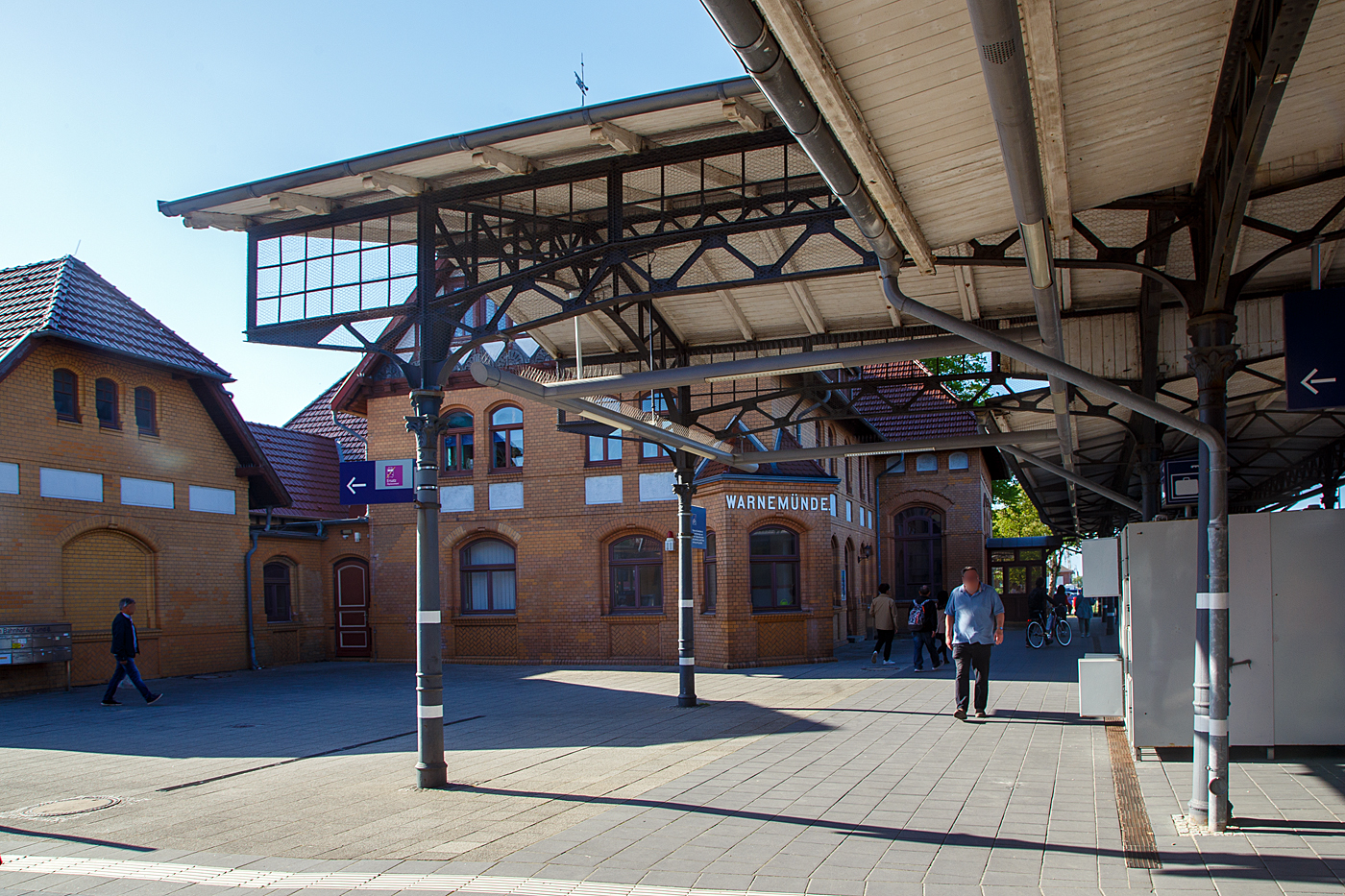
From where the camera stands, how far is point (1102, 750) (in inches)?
377

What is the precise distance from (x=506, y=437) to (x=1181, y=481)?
15.3 meters

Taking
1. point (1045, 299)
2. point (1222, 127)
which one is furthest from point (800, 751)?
point (1222, 127)

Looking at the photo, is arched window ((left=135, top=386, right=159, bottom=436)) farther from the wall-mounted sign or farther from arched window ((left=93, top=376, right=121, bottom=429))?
the wall-mounted sign

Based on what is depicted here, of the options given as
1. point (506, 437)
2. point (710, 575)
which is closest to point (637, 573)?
point (710, 575)

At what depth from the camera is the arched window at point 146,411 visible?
20.7 m

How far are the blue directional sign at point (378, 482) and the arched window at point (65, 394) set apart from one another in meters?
10.4

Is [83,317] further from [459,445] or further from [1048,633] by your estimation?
[1048,633]

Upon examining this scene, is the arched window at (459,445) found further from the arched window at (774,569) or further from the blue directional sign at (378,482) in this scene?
the blue directional sign at (378,482)

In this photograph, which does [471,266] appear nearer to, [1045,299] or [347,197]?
[347,197]

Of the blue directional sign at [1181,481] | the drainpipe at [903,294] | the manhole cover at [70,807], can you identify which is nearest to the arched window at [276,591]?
the manhole cover at [70,807]

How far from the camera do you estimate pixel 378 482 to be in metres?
11.1

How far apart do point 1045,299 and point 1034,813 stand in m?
3.66

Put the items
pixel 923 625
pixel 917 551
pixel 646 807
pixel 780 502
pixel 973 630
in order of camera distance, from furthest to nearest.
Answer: pixel 917 551 < pixel 780 502 < pixel 923 625 < pixel 973 630 < pixel 646 807

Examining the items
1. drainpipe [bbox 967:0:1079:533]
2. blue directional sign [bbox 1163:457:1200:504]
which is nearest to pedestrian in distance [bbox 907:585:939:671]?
blue directional sign [bbox 1163:457:1200:504]
